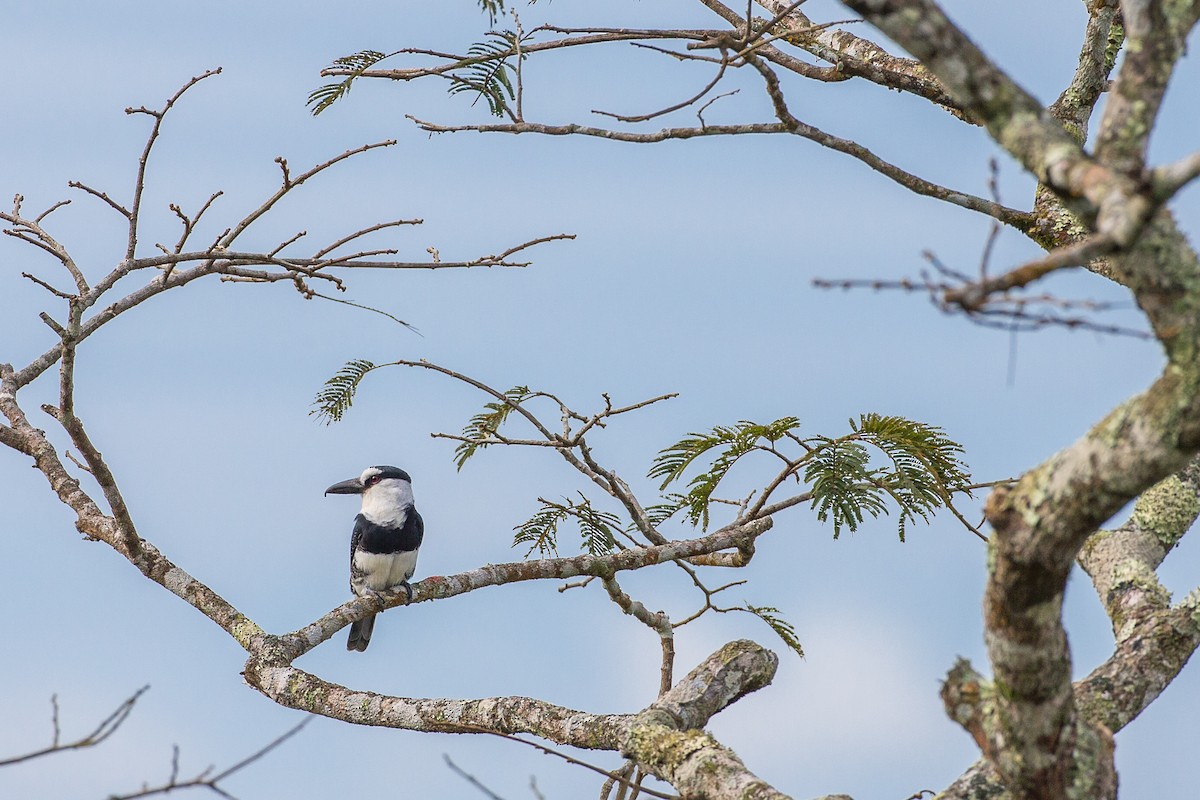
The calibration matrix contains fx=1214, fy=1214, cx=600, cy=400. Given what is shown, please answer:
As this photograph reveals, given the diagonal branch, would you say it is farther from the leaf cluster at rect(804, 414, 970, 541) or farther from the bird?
the bird

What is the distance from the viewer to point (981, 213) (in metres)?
4.67

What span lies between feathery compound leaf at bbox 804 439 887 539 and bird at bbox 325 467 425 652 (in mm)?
2941

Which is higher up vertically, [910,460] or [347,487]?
[347,487]

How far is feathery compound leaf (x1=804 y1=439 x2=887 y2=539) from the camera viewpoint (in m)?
4.14

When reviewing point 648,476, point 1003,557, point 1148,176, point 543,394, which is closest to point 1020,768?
point 1003,557

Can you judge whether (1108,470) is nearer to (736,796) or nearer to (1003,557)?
(1003,557)

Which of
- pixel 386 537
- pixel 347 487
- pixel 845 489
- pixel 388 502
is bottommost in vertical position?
pixel 845 489

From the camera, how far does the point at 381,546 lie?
657 centimetres

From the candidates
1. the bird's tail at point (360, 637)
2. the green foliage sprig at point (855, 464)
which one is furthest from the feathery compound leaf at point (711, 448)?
the bird's tail at point (360, 637)

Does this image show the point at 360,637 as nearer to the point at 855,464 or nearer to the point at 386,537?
the point at 386,537

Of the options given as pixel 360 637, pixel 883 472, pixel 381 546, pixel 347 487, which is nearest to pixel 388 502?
pixel 347 487

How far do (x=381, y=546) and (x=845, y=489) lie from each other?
3187 mm

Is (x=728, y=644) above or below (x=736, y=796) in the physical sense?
above

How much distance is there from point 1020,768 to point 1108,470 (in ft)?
2.56
